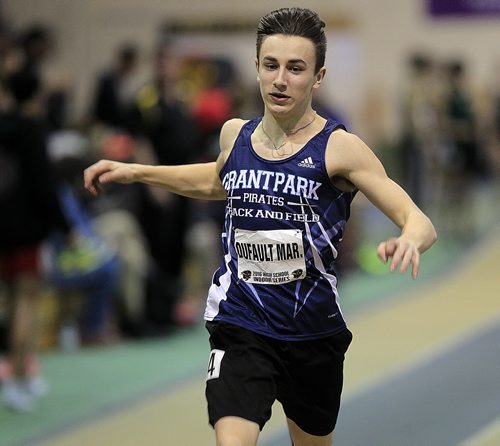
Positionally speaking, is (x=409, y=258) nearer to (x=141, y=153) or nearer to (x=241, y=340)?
(x=241, y=340)

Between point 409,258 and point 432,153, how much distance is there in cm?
1236

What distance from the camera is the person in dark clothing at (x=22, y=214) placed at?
24.9 feet

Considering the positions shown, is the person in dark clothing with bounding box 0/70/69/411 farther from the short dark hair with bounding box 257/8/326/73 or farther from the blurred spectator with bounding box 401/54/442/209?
the blurred spectator with bounding box 401/54/442/209

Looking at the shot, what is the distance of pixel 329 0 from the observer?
24.4 metres

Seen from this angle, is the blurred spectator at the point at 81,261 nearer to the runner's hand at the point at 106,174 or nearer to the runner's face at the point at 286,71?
the runner's hand at the point at 106,174

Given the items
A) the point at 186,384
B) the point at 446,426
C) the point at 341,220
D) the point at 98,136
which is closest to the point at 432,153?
the point at 98,136

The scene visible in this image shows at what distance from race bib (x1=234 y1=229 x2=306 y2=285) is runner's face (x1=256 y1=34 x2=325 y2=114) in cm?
45

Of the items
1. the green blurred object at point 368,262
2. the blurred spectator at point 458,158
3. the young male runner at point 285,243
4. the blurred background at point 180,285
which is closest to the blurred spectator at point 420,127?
the blurred background at point 180,285

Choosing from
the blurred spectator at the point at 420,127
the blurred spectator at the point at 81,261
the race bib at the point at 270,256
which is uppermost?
the race bib at the point at 270,256

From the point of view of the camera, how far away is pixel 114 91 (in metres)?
12.8

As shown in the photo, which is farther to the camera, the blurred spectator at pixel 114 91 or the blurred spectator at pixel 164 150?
the blurred spectator at pixel 114 91

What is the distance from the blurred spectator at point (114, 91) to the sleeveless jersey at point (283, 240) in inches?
315

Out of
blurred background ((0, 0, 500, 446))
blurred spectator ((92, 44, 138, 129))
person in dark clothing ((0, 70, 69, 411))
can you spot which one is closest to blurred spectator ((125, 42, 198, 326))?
blurred background ((0, 0, 500, 446))

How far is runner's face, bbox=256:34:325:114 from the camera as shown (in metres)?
4.24
